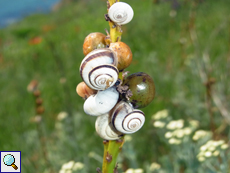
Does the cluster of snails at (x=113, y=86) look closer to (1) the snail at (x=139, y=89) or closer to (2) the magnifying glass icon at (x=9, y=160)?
(1) the snail at (x=139, y=89)

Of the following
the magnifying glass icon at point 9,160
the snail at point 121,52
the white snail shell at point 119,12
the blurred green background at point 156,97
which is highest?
the blurred green background at point 156,97

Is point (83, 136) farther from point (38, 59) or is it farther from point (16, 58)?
point (16, 58)

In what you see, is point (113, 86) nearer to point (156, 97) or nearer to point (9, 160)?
point (9, 160)

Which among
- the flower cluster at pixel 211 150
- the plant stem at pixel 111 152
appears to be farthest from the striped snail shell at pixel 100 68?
the flower cluster at pixel 211 150

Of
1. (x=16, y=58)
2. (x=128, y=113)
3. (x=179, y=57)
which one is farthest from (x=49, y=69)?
(x=128, y=113)

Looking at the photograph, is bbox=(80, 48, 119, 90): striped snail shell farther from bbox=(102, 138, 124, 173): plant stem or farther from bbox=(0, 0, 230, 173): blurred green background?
bbox=(0, 0, 230, 173): blurred green background

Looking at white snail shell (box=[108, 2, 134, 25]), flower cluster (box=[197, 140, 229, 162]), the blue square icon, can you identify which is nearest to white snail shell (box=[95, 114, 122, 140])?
white snail shell (box=[108, 2, 134, 25])

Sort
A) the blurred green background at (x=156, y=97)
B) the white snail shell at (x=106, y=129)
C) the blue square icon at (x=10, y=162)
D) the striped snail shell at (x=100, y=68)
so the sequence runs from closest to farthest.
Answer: the striped snail shell at (x=100, y=68) < the white snail shell at (x=106, y=129) < the blue square icon at (x=10, y=162) < the blurred green background at (x=156, y=97)

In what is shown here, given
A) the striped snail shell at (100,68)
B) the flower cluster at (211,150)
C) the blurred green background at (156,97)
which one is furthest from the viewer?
the blurred green background at (156,97)

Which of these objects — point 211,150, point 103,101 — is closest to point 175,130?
point 211,150
